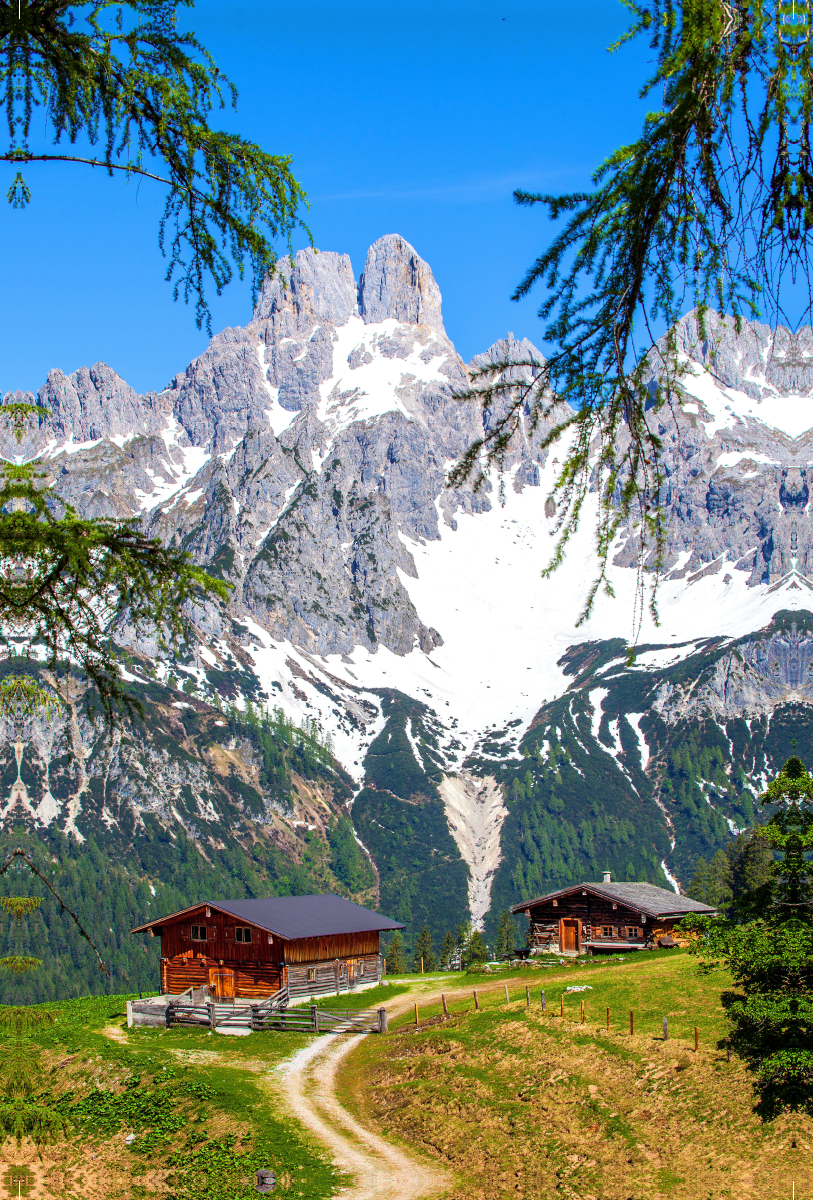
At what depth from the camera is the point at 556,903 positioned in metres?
59.2

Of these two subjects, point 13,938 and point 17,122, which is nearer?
point 17,122

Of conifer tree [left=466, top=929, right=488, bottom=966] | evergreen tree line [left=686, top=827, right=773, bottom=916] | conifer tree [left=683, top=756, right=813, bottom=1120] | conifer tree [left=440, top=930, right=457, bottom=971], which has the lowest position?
conifer tree [left=440, top=930, right=457, bottom=971]

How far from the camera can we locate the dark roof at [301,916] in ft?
155

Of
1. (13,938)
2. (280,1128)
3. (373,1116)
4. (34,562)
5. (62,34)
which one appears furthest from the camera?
(13,938)

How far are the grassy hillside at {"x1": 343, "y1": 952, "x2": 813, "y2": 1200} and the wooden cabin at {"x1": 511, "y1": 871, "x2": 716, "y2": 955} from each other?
18552 millimetres

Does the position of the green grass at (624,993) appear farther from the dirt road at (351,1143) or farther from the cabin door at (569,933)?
the dirt road at (351,1143)

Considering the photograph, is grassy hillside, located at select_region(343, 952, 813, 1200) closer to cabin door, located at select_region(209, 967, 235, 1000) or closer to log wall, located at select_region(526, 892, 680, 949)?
cabin door, located at select_region(209, 967, 235, 1000)

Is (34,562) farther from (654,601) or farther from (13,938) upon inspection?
(13,938)

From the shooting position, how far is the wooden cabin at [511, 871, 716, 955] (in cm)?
5447

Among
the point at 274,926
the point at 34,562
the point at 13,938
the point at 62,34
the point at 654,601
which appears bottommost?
the point at 13,938

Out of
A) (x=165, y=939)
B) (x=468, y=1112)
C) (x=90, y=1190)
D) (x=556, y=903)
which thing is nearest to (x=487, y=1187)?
(x=468, y=1112)

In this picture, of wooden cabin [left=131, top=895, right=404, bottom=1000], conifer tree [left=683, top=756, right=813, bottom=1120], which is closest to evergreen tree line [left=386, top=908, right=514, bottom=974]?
wooden cabin [left=131, top=895, right=404, bottom=1000]

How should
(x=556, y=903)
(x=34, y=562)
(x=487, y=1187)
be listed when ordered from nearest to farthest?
(x=34, y=562)
(x=487, y=1187)
(x=556, y=903)

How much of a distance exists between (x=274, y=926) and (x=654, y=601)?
146 ft
